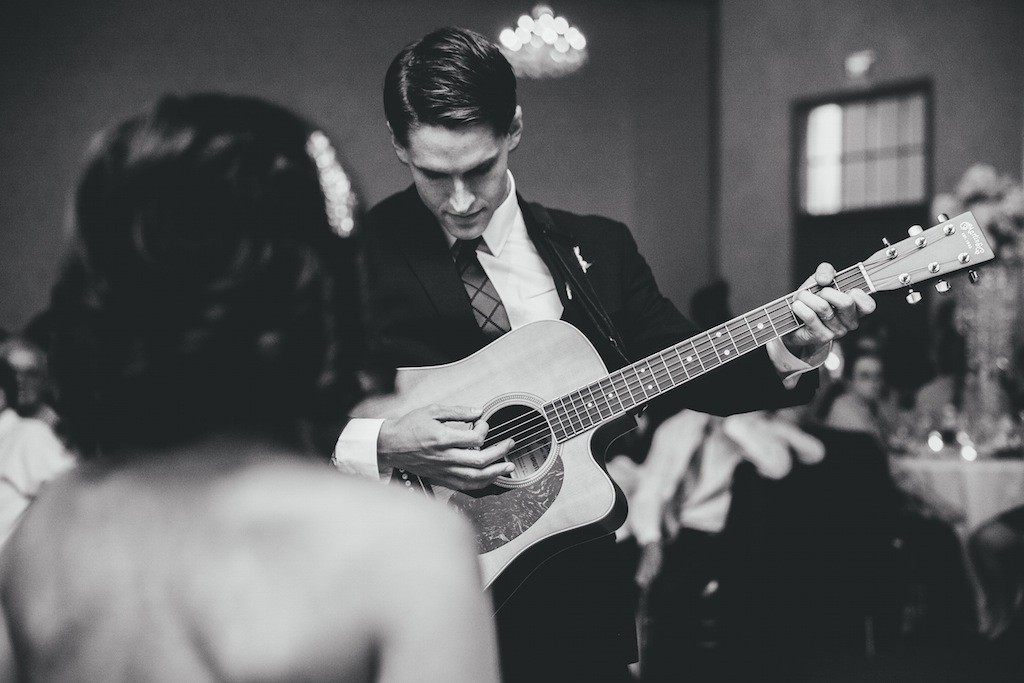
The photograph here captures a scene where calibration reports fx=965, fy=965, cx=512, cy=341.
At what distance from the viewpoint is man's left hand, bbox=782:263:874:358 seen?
5.54ft

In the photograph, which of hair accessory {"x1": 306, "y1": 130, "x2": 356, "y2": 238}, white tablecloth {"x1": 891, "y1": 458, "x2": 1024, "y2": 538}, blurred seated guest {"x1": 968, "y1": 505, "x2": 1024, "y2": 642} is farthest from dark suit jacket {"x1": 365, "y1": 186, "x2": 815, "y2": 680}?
blurred seated guest {"x1": 968, "y1": 505, "x2": 1024, "y2": 642}

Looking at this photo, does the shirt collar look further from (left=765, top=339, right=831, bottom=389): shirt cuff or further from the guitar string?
(left=765, top=339, right=831, bottom=389): shirt cuff

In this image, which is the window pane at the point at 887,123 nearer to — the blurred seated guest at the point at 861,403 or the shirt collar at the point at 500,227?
the blurred seated guest at the point at 861,403

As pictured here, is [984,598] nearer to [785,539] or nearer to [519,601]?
[785,539]

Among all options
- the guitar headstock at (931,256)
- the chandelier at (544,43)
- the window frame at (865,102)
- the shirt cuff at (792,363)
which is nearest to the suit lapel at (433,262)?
the shirt cuff at (792,363)

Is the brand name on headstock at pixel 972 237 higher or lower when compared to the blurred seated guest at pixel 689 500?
higher

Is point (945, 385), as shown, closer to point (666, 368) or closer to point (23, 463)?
point (666, 368)

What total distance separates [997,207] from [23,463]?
467cm

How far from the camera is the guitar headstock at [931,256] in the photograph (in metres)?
1.80

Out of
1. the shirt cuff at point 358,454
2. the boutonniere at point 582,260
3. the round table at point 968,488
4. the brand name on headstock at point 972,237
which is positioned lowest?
the round table at point 968,488

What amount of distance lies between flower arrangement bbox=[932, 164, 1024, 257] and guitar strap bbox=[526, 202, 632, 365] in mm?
3768

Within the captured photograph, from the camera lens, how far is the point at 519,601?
1.71 meters

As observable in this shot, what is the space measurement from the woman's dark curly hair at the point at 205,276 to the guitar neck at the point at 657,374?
1016mm

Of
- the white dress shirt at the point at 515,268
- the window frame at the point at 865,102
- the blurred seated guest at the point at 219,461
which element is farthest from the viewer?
the window frame at the point at 865,102
